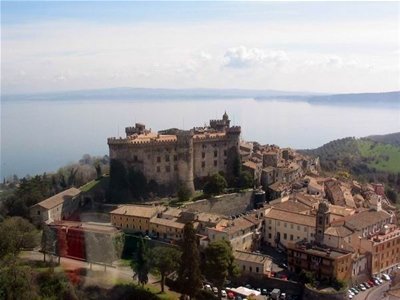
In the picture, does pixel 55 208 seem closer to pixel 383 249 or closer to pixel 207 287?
pixel 207 287

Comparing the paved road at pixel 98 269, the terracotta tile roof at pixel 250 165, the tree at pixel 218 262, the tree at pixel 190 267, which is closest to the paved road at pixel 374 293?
the tree at pixel 218 262

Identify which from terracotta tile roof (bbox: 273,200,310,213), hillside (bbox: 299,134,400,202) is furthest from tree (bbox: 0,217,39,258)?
hillside (bbox: 299,134,400,202)

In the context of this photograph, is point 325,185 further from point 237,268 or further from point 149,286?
point 149,286

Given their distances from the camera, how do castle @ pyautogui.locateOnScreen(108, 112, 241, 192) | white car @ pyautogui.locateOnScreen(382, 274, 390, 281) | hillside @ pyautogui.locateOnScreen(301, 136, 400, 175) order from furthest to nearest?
hillside @ pyautogui.locateOnScreen(301, 136, 400, 175) → castle @ pyautogui.locateOnScreen(108, 112, 241, 192) → white car @ pyautogui.locateOnScreen(382, 274, 390, 281)

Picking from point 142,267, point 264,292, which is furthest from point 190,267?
point 264,292

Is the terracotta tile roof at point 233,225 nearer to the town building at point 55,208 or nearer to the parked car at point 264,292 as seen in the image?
the parked car at point 264,292

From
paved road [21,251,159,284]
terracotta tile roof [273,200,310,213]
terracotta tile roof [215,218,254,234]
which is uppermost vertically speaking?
terracotta tile roof [273,200,310,213]

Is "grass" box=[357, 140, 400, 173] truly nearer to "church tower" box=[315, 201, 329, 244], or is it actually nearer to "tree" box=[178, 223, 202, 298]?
"church tower" box=[315, 201, 329, 244]
